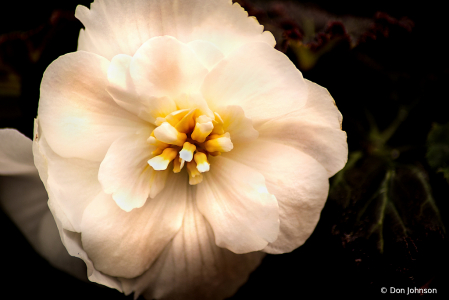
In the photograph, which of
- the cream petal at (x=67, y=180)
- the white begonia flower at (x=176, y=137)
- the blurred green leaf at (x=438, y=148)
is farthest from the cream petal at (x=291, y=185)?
the blurred green leaf at (x=438, y=148)

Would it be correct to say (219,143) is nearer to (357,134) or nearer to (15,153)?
(15,153)

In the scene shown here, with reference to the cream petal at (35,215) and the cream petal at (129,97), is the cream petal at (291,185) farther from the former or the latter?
the cream petal at (35,215)

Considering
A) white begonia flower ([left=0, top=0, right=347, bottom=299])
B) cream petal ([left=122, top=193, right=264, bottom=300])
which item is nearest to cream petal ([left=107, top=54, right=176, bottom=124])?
white begonia flower ([left=0, top=0, right=347, bottom=299])

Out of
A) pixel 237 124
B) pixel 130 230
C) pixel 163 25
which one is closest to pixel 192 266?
pixel 130 230

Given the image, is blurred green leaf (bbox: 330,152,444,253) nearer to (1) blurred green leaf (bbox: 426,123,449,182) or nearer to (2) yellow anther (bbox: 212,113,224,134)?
(1) blurred green leaf (bbox: 426,123,449,182)

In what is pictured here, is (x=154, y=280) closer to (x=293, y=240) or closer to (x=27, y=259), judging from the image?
(x=293, y=240)
